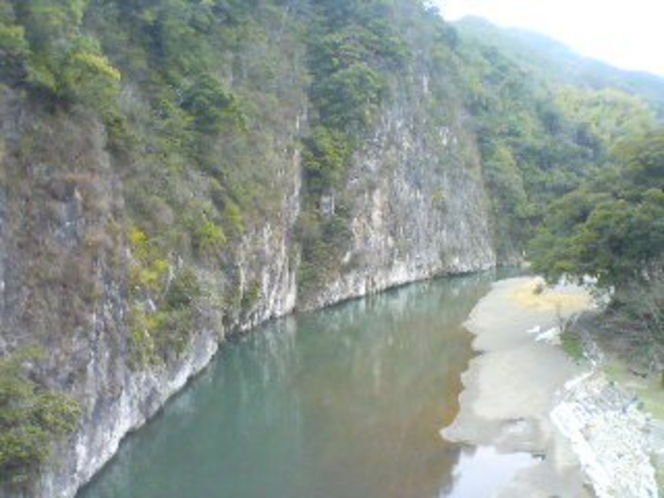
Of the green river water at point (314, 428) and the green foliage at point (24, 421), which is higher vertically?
the green foliage at point (24, 421)

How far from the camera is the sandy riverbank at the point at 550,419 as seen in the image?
24438 mm

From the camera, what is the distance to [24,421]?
1902cm

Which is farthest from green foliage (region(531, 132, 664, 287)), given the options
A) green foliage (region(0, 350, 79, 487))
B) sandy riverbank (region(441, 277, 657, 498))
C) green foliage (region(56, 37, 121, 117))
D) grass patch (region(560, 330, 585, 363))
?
green foliage (region(0, 350, 79, 487))

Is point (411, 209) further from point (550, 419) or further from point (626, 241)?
point (550, 419)

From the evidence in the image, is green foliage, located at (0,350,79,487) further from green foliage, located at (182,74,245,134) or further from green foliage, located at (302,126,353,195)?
green foliage, located at (302,126,353,195)

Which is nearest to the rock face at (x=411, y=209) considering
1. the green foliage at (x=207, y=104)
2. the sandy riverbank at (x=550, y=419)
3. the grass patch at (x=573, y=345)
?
the green foliage at (x=207, y=104)

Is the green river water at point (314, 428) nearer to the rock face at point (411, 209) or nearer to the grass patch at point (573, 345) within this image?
the grass patch at point (573, 345)

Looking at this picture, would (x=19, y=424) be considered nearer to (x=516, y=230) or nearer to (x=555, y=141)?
(x=516, y=230)

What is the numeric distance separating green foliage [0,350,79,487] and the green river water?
4416 mm

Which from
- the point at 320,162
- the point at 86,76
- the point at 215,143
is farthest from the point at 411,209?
the point at 86,76

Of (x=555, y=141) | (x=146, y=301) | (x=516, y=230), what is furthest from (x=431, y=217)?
(x=146, y=301)

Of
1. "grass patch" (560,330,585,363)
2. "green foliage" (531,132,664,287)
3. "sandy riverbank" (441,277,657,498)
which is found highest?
"green foliage" (531,132,664,287)

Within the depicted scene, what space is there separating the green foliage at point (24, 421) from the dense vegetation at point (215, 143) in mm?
46

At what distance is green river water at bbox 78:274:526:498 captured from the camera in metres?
24.6
